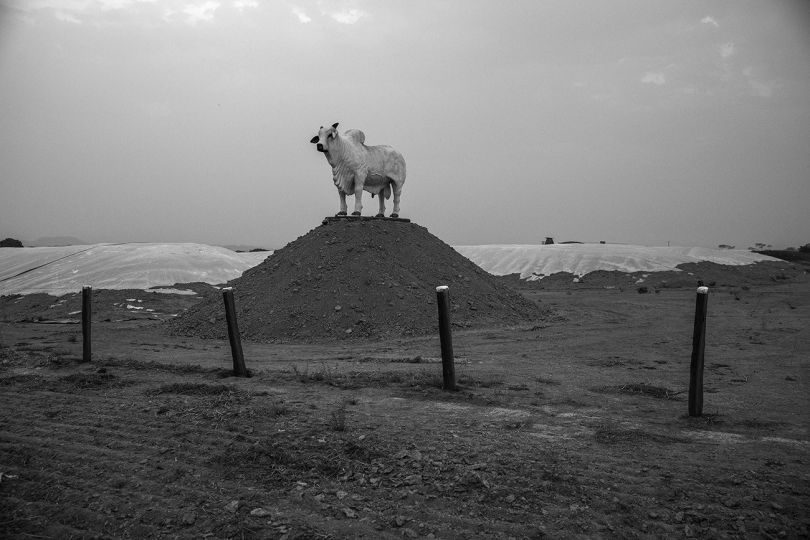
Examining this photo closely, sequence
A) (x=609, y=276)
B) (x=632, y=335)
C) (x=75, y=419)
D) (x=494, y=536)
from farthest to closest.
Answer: (x=609, y=276)
(x=632, y=335)
(x=75, y=419)
(x=494, y=536)

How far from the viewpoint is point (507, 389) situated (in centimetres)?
579

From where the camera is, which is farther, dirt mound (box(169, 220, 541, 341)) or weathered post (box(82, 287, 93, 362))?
dirt mound (box(169, 220, 541, 341))

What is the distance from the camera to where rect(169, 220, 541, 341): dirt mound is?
35.1ft

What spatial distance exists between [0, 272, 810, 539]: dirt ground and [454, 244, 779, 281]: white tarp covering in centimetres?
1861

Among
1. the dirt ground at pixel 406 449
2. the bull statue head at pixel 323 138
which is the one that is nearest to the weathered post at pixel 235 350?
the dirt ground at pixel 406 449

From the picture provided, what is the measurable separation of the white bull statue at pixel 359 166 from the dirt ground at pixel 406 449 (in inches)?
247

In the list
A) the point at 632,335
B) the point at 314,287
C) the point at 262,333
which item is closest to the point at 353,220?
the point at 314,287

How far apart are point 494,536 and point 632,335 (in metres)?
8.44

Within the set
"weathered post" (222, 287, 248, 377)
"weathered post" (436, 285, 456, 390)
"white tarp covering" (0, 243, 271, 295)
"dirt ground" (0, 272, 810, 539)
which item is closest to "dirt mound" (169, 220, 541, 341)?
"dirt ground" (0, 272, 810, 539)

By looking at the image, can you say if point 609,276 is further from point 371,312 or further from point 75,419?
point 75,419

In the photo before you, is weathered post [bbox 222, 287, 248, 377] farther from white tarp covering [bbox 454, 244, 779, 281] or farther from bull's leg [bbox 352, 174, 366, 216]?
white tarp covering [bbox 454, 244, 779, 281]

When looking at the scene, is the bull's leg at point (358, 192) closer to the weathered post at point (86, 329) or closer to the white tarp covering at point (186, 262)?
the weathered post at point (86, 329)

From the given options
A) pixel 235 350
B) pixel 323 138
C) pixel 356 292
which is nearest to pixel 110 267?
pixel 323 138

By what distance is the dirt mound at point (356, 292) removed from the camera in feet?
35.1
